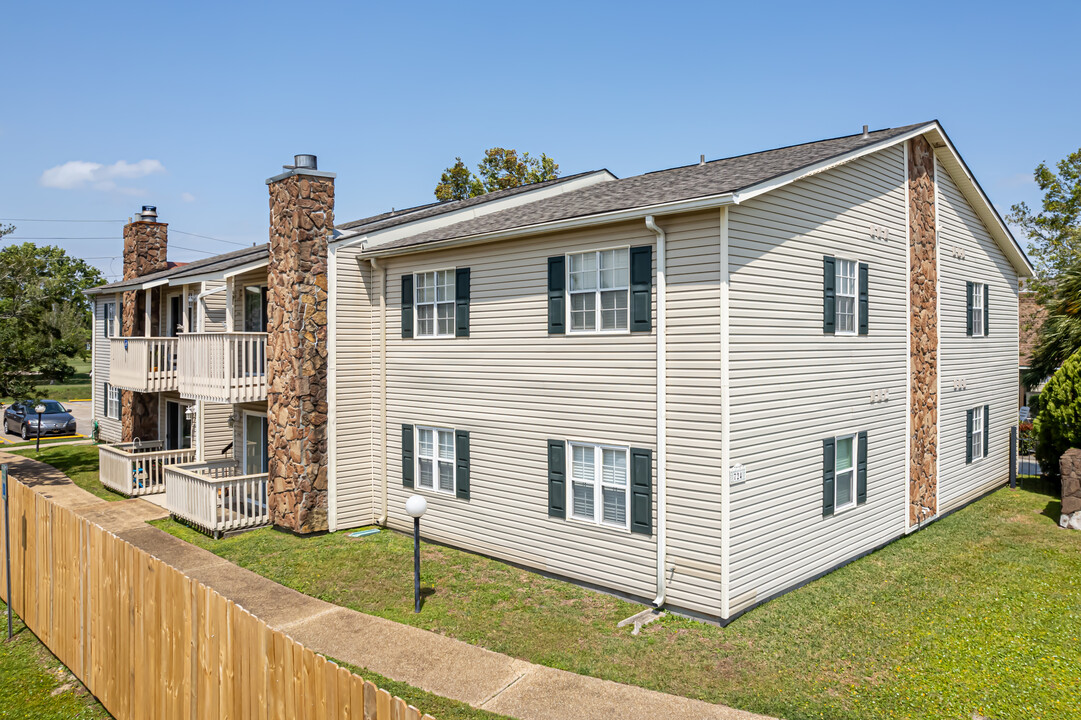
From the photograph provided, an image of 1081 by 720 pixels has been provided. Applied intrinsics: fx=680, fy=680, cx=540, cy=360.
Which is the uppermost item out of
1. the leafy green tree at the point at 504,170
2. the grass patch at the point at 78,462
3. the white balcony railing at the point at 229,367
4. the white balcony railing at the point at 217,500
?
the leafy green tree at the point at 504,170

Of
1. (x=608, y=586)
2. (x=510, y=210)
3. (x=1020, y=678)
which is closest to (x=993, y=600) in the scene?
(x=1020, y=678)

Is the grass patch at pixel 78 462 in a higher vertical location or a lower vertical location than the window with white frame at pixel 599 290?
lower

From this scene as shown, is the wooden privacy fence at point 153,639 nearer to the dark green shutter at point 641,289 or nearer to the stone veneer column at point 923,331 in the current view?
the dark green shutter at point 641,289

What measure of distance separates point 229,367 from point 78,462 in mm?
12581

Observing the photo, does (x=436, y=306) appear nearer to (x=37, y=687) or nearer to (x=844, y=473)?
(x=844, y=473)

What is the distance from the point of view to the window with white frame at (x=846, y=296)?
12.3 meters

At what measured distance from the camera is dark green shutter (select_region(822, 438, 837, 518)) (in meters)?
11.6

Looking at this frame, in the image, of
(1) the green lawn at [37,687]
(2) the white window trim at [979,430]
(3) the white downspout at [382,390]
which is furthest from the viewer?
(2) the white window trim at [979,430]

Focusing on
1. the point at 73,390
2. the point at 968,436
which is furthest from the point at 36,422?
the point at 968,436

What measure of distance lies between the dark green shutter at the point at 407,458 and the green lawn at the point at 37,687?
658 centimetres

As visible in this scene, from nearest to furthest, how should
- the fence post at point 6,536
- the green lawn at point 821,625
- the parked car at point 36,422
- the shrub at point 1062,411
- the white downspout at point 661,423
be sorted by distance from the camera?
1. the green lawn at point 821,625
2. the fence post at point 6,536
3. the white downspout at point 661,423
4. the shrub at point 1062,411
5. the parked car at point 36,422

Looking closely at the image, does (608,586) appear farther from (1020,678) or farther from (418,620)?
(1020,678)

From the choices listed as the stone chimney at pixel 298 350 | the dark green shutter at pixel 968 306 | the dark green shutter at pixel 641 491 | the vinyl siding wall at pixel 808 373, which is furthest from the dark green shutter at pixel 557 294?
the dark green shutter at pixel 968 306

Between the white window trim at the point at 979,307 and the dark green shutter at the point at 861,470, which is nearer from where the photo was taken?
the dark green shutter at the point at 861,470
